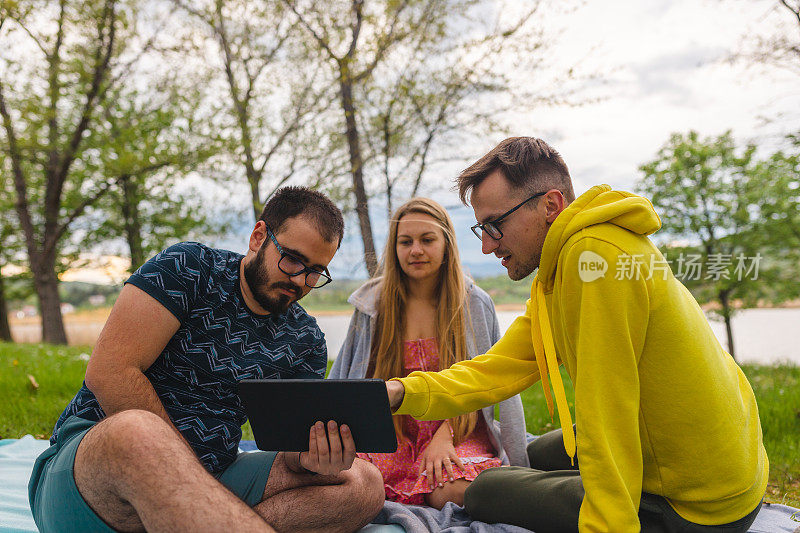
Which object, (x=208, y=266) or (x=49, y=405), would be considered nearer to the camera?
(x=208, y=266)

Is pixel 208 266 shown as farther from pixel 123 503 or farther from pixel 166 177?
pixel 166 177

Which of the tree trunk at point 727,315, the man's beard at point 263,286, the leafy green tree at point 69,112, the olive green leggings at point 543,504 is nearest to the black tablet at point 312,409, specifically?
the man's beard at point 263,286

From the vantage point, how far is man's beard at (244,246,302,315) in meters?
2.64

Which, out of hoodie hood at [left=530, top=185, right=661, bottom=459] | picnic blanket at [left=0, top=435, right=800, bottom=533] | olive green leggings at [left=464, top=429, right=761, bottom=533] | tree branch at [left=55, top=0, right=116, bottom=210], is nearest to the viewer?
hoodie hood at [left=530, top=185, right=661, bottom=459]

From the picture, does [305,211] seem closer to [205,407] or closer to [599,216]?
[205,407]

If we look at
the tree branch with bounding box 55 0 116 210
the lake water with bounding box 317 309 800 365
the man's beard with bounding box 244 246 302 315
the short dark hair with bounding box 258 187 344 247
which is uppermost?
the tree branch with bounding box 55 0 116 210

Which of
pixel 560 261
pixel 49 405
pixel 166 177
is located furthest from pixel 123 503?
pixel 166 177

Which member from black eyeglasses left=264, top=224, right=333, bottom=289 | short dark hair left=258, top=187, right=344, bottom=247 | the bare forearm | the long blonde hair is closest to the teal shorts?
the bare forearm

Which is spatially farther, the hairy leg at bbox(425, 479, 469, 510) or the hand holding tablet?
the hairy leg at bbox(425, 479, 469, 510)

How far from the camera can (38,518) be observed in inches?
88.0

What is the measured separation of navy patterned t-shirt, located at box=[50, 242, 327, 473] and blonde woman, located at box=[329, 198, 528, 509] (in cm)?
118

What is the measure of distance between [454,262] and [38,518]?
2699 millimetres

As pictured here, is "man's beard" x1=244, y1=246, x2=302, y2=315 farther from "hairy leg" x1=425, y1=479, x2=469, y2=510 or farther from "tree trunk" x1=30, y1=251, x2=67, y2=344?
"tree trunk" x1=30, y1=251, x2=67, y2=344

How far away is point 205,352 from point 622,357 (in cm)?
176
